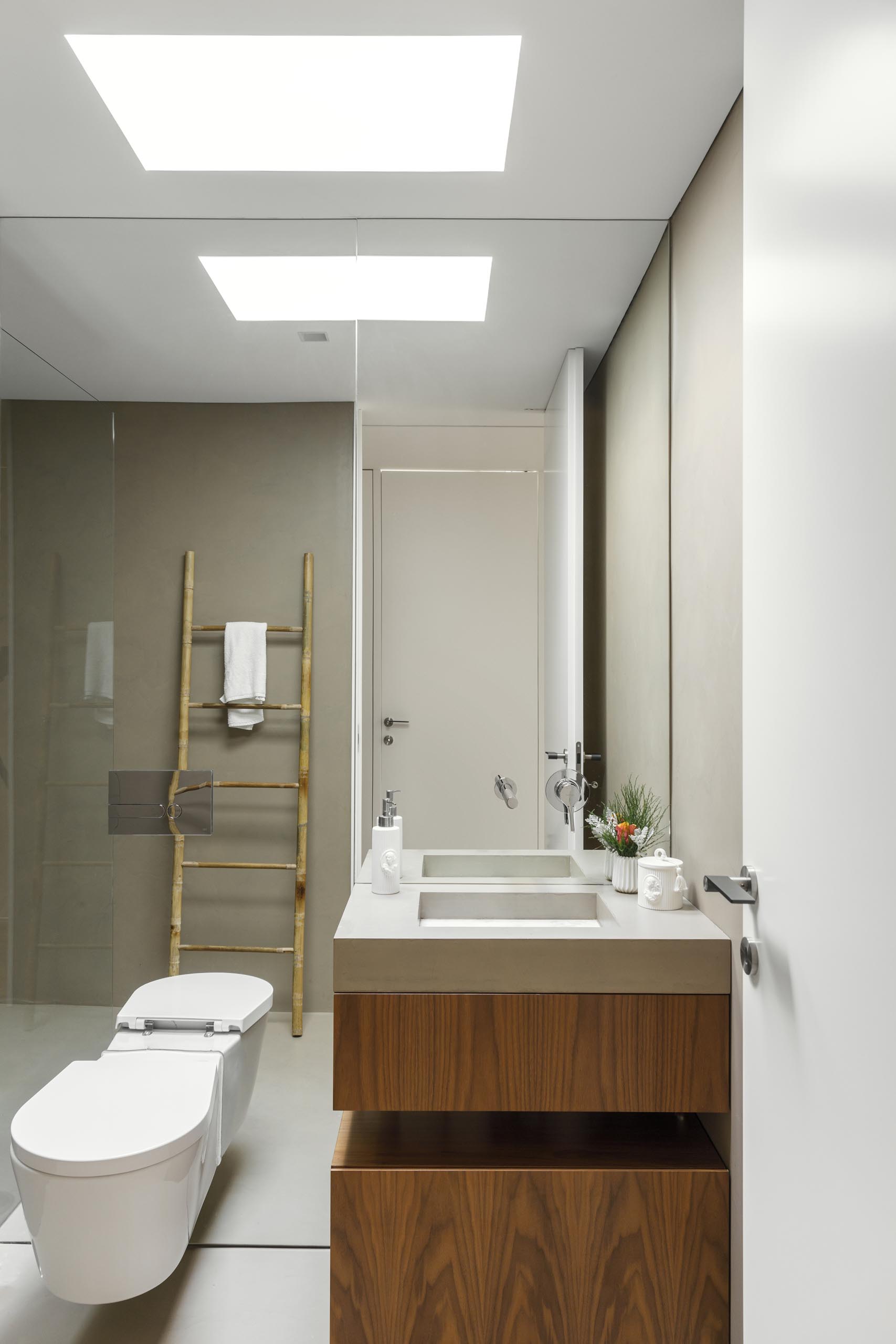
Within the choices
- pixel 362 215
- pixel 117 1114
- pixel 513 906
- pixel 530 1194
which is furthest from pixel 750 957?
pixel 362 215

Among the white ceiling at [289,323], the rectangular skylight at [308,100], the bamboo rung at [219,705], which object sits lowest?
the bamboo rung at [219,705]

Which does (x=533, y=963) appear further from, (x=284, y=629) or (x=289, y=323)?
(x=289, y=323)

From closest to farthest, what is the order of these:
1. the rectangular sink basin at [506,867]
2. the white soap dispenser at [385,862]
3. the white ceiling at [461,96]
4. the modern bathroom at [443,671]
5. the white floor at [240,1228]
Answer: the modern bathroom at [443,671], the white ceiling at [461,96], the white floor at [240,1228], the white soap dispenser at [385,862], the rectangular sink basin at [506,867]

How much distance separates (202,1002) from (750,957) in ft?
5.07

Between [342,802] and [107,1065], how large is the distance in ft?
2.73

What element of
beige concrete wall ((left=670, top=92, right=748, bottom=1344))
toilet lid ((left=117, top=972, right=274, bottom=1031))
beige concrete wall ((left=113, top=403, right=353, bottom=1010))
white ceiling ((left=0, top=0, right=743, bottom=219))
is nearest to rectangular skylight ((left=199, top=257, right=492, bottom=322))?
white ceiling ((left=0, top=0, right=743, bottom=219))

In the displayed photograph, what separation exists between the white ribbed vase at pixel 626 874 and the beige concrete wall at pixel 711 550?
0.11 metres

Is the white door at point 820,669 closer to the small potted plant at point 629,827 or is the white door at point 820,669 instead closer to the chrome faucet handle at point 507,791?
the small potted plant at point 629,827

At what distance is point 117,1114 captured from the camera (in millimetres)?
1722

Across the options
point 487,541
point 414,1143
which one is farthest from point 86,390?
point 414,1143

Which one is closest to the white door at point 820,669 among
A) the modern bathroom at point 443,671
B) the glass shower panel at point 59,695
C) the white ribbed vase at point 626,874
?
→ the modern bathroom at point 443,671

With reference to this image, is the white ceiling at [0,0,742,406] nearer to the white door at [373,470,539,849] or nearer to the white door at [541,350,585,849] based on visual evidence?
the white door at [541,350,585,849]

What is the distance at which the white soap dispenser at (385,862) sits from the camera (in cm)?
192

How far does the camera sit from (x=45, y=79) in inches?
58.7
